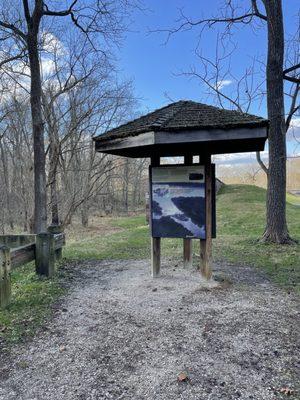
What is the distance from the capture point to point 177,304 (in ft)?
16.7

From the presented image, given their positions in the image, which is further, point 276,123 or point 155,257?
point 276,123

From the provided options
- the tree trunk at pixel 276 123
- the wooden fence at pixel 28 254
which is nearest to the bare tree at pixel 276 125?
the tree trunk at pixel 276 123

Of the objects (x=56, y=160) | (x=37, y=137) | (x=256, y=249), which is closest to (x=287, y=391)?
(x=256, y=249)

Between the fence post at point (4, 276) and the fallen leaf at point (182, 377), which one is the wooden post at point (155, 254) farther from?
the fallen leaf at point (182, 377)

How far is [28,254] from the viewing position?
5.88 m

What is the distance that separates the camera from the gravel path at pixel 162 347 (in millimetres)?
3035

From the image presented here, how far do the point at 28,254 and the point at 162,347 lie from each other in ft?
10.1

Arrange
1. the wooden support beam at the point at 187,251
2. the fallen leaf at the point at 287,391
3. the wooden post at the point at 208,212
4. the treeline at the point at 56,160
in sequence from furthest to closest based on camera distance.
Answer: the treeline at the point at 56,160 → the wooden support beam at the point at 187,251 → the wooden post at the point at 208,212 → the fallen leaf at the point at 287,391

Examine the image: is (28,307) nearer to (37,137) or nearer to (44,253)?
(44,253)

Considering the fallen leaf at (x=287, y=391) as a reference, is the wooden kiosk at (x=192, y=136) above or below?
above

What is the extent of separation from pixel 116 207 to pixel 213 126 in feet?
107

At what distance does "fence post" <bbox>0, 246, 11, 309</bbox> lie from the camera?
15.6ft

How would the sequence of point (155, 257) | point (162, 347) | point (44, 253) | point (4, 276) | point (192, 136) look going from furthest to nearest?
point (155, 257) < point (44, 253) < point (192, 136) < point (4, 276) < point (162, 347)

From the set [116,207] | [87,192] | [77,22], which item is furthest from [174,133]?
[116,207]
